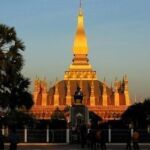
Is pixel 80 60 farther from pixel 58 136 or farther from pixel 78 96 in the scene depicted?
pixel 58 136

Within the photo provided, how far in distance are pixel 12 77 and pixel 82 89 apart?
123m

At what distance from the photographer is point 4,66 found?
40.3 meters

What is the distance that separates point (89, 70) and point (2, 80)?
126 meters

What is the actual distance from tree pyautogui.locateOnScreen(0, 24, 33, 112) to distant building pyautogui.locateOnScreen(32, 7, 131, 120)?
368ft

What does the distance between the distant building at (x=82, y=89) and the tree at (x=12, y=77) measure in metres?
112

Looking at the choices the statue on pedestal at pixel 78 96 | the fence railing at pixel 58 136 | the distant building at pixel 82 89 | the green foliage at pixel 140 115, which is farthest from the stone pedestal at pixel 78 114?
the distant building at pixel 82 89

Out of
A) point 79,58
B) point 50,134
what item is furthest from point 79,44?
point 50,134

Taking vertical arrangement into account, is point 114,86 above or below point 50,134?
above

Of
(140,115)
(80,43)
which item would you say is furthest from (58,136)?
(80,43)

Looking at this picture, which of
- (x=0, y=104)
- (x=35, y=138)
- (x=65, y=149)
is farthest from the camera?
(x=35, y=138)

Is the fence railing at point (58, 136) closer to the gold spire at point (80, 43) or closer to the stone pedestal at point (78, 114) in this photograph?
the stone pedestal at point (78, 114)

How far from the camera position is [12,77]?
40.3 meters

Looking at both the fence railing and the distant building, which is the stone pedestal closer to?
the fence railing

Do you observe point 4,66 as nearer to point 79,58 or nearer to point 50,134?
point 50,134
